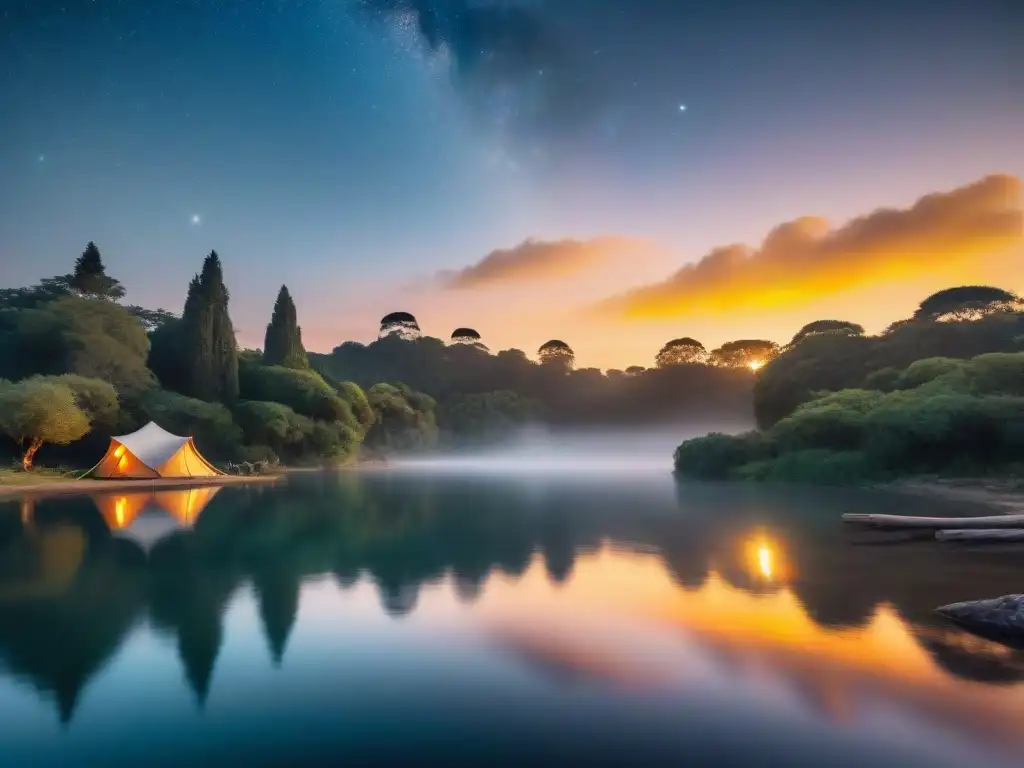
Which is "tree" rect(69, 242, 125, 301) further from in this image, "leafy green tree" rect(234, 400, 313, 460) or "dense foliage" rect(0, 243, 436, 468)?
"leafy green tree" rect(234, 400, 313, 460)

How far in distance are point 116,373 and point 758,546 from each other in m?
43.9

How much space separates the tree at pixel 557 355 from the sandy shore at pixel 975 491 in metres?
99.8

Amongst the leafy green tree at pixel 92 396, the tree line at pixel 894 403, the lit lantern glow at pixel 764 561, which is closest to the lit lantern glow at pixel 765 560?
the lit lantern glow at pixel 764 561

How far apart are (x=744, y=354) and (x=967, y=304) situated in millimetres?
51192

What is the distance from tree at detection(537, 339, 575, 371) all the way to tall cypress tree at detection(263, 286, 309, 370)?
7199cm

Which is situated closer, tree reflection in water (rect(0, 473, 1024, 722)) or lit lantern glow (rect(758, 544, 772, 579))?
tree reflection in water (rect(0, 473, 1024, 722))

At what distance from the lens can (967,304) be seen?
58375 mm

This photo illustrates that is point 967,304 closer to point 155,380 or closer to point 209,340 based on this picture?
point 209,340

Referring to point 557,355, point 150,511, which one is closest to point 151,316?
point 150,511

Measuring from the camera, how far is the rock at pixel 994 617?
927 cm

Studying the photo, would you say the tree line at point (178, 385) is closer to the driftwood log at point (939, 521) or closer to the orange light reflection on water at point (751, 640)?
the orange light reflection on water at point (751, 640)

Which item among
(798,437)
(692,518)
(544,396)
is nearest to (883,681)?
(692,518)

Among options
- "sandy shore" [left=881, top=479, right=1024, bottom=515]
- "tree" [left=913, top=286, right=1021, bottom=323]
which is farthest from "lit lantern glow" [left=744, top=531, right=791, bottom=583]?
"tree" [left=913, top=286, right=1021, bottom=323]

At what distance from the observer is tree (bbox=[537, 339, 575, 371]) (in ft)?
441
